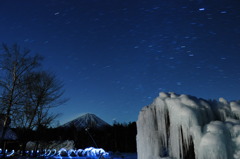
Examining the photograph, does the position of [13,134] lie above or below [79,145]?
above

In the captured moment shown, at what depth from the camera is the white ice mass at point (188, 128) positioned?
5156 mm

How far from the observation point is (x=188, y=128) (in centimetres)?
586

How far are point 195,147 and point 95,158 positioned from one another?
101 ft

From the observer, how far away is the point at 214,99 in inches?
269

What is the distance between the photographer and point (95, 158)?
3350 centimetres

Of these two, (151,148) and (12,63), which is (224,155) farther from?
(12,63)

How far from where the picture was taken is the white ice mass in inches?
203

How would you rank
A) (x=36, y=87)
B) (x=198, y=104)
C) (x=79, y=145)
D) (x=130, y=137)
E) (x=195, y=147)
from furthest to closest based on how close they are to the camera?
(x=79, y=145), (x=130, y=137), (x=36, y=87), (x=198, y=104), (x=195, y=147)

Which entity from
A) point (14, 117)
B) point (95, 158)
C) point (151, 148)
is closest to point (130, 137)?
point (95, 158)

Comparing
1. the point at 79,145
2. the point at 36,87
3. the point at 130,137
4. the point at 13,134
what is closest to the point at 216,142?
the point at 36,87

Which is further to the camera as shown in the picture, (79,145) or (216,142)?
(79,145)

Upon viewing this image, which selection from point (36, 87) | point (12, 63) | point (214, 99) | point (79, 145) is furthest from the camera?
point (79, 145)

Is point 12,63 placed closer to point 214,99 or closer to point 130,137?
point 214,99

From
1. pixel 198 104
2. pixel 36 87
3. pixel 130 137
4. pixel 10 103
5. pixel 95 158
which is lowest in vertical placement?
pixel 95 158
